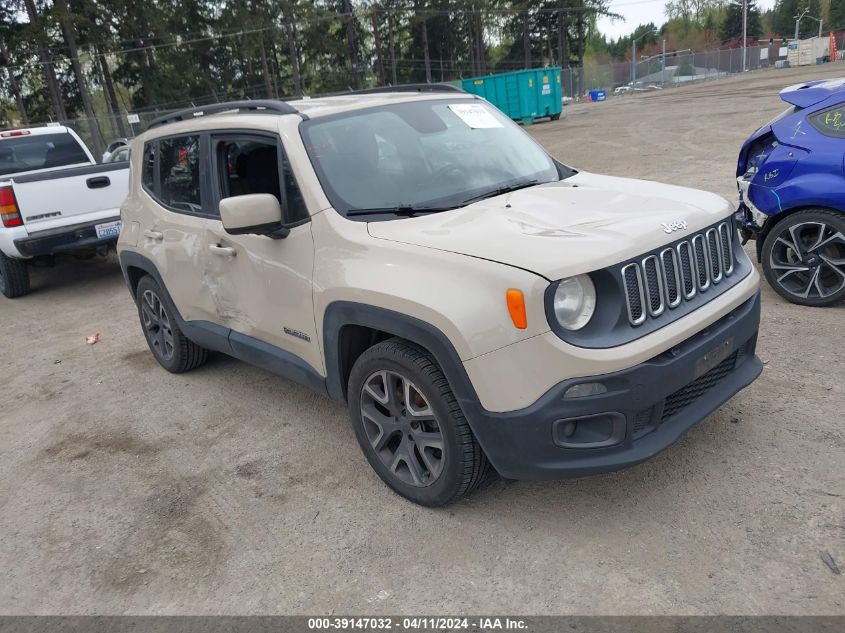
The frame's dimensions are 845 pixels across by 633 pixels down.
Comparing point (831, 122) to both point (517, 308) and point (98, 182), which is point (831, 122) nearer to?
point (517, 308)

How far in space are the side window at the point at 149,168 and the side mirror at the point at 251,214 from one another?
1.86m

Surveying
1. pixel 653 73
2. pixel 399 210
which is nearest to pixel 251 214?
pixel 399 210

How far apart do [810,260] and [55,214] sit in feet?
24.9

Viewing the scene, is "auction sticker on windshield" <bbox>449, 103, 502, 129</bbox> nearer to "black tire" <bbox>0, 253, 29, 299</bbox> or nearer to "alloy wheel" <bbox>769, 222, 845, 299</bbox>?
"alloy wheel" <bbox>769, 222, 845, 299</bbox>

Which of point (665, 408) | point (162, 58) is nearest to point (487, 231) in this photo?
point (665, 408)

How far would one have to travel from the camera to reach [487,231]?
9.71 ft

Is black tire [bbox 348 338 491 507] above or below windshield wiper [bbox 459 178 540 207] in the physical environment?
below

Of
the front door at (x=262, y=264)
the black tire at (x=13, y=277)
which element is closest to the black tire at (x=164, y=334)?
the front door at (x=262, y=264)

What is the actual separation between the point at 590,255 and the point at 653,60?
191 ft

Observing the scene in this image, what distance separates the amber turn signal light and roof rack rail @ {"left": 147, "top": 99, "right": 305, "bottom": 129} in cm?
177

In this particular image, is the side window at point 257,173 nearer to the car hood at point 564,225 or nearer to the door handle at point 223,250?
the door handle at point 223,250

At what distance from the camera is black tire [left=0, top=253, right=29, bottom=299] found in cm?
832

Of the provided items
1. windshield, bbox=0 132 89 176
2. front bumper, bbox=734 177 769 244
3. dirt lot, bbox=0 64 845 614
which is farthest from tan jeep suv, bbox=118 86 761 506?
windshield, bbox=0 132 89 176

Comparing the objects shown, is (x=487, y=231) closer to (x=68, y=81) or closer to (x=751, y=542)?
(x=751, y=542)
